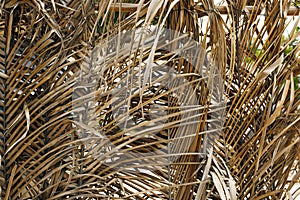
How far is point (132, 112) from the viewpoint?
90cm

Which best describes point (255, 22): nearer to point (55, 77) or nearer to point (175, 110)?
point (175, 110)

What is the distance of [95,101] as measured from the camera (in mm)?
865

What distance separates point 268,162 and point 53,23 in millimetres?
499

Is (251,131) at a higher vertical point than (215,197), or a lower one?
higher

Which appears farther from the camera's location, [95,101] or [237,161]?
[237,161]

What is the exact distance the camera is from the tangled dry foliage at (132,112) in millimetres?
842

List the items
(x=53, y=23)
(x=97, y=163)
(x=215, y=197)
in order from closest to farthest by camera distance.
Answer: (x=53, y=23) < (x=97, y=163) < (x=215, y=197)

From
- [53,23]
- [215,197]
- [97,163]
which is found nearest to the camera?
[53,23]

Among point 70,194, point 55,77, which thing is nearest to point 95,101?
point 55,77

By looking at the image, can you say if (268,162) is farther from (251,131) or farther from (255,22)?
(255,22)

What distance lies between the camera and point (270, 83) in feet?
3.20

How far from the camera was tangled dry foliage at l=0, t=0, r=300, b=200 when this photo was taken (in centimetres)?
84

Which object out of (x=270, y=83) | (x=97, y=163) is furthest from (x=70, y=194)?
(x=270, y=83)

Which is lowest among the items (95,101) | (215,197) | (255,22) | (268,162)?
(215,197)
